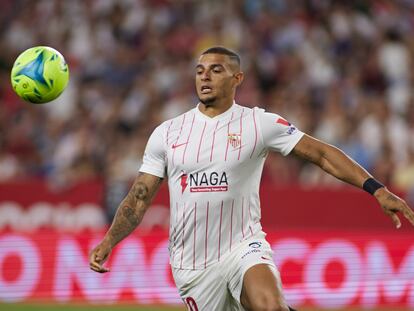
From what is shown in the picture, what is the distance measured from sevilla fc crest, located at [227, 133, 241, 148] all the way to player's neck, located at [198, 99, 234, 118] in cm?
24

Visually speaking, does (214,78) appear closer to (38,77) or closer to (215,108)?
(215,108)

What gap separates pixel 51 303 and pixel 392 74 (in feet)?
21.1

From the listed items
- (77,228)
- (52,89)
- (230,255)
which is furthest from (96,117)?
(230,255)

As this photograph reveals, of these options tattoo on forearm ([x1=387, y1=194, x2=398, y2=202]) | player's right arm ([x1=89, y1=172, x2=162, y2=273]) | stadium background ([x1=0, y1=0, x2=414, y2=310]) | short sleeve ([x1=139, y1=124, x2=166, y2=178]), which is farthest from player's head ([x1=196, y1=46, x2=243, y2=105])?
stadium background ([x1=0, y1=0, x2=414, y2=310])

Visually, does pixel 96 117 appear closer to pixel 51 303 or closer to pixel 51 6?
pixel 51 6

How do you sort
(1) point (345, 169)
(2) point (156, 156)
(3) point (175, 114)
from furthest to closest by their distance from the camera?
(3) point (175, 114)
(2) point (156, 156)
(1) point (345, 169)

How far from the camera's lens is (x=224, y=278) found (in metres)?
7.67

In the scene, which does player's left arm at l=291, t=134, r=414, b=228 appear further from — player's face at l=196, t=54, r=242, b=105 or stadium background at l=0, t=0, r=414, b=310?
stadium background at l=0, t=0, r=414, b=310

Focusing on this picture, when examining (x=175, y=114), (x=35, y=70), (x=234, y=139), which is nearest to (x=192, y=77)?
(x=175, y=114)

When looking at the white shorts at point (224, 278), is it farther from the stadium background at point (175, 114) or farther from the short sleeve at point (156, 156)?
the stadium background at point (175, 114)

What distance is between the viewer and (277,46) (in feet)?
56.3

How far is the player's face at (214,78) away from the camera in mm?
7980

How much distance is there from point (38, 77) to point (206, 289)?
2068mm

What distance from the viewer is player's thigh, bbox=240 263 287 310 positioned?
7.22 m
